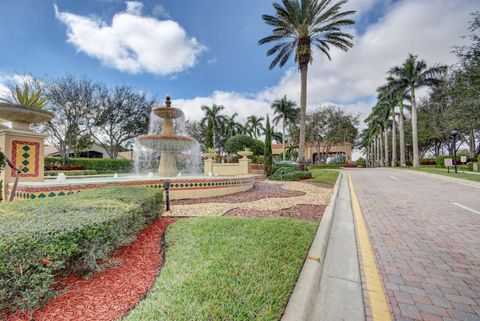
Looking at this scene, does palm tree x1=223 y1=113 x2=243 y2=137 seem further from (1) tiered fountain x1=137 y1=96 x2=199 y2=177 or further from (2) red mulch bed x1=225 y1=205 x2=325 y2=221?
(2) red mulch bed x1=225 y1=205 x2=325 y2=221

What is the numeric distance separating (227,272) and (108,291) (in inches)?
50.5

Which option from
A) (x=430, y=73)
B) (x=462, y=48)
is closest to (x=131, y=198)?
(x=462, y=48)

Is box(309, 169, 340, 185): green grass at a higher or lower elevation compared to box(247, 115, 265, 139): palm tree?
lower

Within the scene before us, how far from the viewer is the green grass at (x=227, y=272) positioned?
1.93 meters

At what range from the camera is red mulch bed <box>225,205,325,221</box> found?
5.81 meters

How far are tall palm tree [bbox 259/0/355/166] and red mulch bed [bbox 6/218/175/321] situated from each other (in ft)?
51.6

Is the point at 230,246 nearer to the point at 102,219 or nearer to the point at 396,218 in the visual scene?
the point at 102,219

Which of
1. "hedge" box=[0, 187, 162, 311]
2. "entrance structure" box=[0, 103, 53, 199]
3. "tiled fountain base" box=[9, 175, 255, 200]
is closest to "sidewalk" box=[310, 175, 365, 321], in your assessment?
"hedge" box=[0, 187, 162, 311]

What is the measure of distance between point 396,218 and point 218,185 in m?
6.43

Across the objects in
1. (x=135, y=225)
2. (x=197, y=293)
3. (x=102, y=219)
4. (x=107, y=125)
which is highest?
(x=107, y=125)

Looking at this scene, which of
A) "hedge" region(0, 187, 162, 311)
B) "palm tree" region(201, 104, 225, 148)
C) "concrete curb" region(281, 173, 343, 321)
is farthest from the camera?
"palm tree" region(201, 104, 225, 148)

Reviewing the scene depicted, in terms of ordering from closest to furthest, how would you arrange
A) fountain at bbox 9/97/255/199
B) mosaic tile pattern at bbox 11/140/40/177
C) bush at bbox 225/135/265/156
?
fountain at bbox 9/97/255/199, mosaic tile pattern at bbox 11/140/40/177, bush at bbox 225/135/265/156

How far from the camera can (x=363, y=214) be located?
6.09 meters

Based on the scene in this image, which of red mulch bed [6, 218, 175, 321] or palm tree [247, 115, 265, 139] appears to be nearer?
red mulch bed [6, 218, 175, 321]
